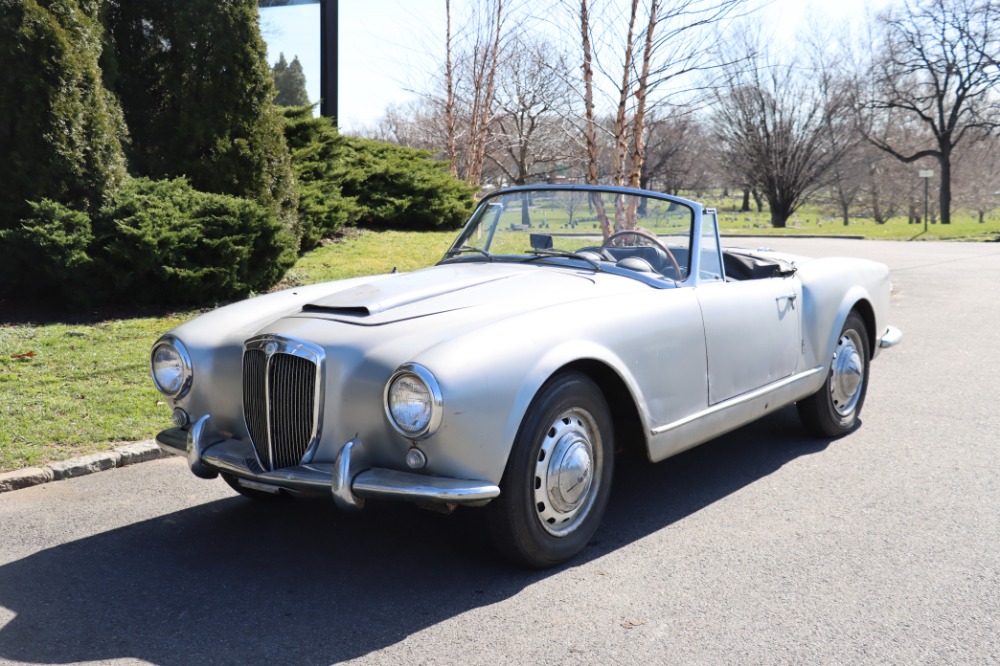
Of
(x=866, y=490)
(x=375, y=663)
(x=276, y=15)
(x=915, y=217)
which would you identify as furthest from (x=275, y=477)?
(x=915, y=217)

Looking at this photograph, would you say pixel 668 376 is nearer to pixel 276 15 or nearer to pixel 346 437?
pixel 346 437

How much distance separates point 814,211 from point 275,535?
7910 centimetres

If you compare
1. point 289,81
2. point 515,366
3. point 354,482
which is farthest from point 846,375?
point 289,81

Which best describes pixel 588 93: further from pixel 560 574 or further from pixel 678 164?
pixel 678 164

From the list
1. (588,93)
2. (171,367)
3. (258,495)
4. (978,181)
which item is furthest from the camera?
(978,181)

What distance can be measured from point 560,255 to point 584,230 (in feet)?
0.98

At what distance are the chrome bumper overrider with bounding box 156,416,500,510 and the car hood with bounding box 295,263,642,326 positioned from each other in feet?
2.12

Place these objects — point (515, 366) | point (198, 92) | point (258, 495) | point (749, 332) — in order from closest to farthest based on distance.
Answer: point (515, 366) → point (258, 495) → point (749, 332) → point (198, 92)

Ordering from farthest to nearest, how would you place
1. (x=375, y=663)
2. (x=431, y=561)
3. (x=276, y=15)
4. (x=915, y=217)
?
(x=915, y=217), (x=276, y=15), (x=431, y=561), (x=375, y=663)

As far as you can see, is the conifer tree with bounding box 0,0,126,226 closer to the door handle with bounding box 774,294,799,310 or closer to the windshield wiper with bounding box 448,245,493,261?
the windshield wiper with bounding box 448,245,493,261

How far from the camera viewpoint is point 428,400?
3195mm

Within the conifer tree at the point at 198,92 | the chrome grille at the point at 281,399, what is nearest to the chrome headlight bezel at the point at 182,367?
the chrome grille at the point at 281,399

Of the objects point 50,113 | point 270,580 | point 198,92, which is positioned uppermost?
point 198,92

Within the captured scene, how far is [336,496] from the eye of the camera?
321 centimetres
